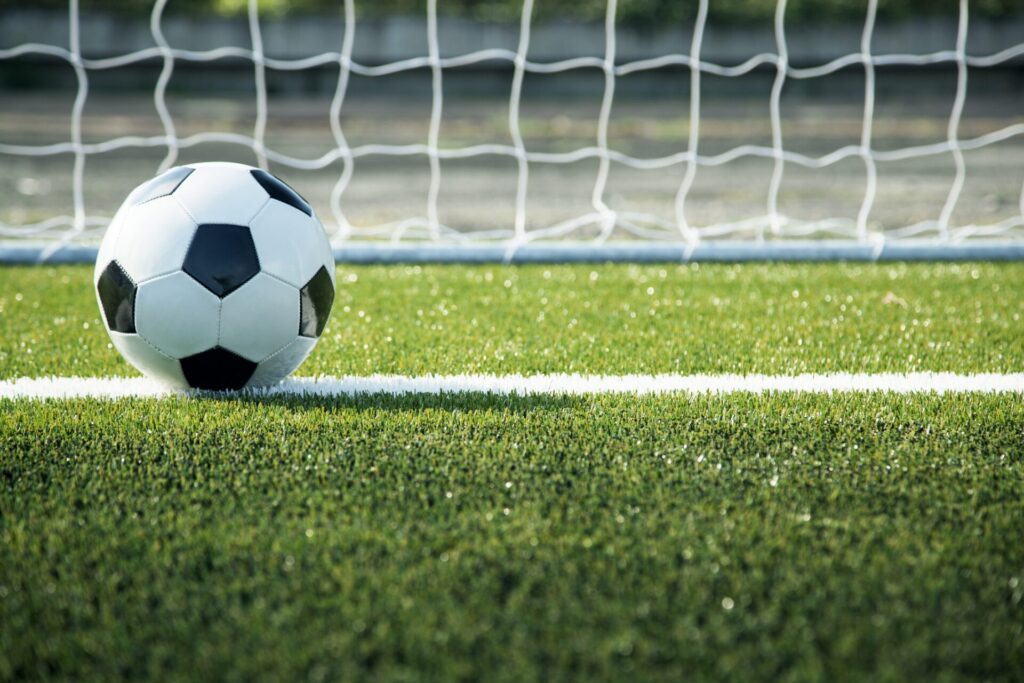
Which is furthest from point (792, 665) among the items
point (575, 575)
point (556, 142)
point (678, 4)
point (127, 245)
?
point (678, 4)

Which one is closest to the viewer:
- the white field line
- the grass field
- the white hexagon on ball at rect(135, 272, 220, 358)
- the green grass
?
the grass field

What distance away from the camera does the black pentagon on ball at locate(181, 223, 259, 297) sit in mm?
2682

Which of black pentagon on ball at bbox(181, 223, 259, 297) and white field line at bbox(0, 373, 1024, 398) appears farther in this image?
white field line at bbox(0, 373, 1024, 398)

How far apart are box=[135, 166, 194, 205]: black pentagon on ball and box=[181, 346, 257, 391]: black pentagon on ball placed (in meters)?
0.46

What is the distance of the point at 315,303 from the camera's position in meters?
2.84

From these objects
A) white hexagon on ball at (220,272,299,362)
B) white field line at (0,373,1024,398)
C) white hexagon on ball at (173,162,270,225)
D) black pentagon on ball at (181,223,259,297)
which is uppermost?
white hexagon on ball at (173,162,270,225)

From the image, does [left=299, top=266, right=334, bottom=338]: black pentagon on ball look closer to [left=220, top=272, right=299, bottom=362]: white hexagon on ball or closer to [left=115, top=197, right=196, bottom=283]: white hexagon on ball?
[left=220, top=272, right=299, bottom=362]: white hexagon on ball

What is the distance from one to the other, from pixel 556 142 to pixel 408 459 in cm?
1098

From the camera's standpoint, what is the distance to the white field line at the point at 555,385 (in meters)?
2.91

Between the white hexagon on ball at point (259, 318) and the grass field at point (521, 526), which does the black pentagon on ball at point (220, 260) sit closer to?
the white hexagon on ball at point (259, 318)

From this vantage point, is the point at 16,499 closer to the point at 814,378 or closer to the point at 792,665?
the point at 792,665

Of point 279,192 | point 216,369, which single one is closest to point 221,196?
point 279,192

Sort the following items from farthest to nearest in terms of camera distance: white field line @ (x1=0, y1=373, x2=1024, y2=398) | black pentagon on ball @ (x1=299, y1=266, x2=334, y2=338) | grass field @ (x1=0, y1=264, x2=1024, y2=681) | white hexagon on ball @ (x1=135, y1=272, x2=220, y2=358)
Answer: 1. white field line @ (x1=0, y1=373, x2=1024, y2=398)
2. black pentagon on ball @ (x1=299, y1=266, x2=334, y2=338)
3. white hexagon on ball @ (x1=135, y1=272, x2=220, y2=358)
4. grass field @ (x1=0, y1=264, x2=1024, y2=681)

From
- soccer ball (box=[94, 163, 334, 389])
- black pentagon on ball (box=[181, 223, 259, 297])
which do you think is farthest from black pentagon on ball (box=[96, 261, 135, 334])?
black pentagon on ball (box=[181, 223, 259, 297])
